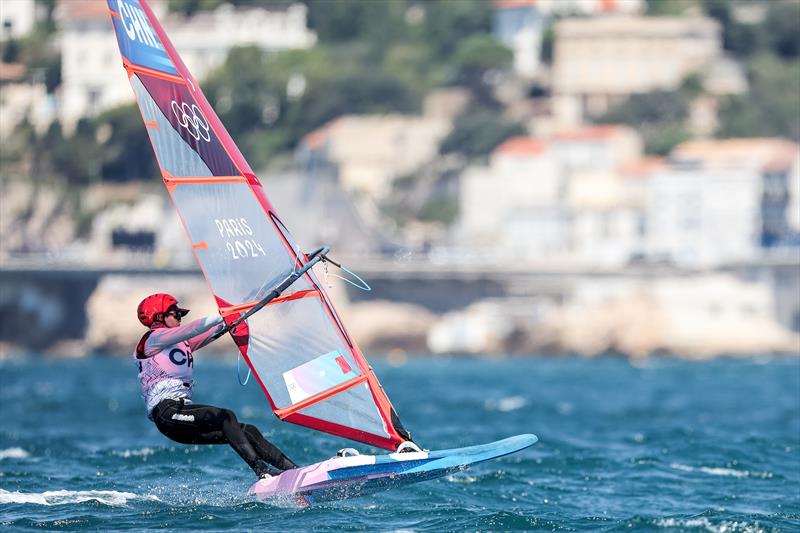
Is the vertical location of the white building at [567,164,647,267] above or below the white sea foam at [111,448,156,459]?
below

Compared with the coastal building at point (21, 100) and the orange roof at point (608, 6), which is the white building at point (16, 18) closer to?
the coastal building at point (21, 100)

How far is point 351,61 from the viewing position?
440 feet

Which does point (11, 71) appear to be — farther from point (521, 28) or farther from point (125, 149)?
point (521, 28)

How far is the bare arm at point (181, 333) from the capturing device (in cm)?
1527

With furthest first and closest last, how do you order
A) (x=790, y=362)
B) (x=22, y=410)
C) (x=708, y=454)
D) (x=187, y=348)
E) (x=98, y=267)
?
(x=98, y=267) → (x=790, y=362) → (x=22, y=410) → (x=708, y=454) → (x=187, y=348)

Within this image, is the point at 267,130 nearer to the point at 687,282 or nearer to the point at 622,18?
the point at 622,18

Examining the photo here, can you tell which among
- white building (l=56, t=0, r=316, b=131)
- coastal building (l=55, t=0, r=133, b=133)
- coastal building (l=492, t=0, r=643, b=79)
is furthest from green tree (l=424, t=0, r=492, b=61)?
coastal building (l=55, t=0, r=133, b=133)

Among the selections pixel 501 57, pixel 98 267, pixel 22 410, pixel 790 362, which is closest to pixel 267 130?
pixel 501 57

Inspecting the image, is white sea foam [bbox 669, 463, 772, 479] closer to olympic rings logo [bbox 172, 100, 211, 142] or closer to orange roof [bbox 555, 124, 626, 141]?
olympic rings logo [bbox 172, 100, 211, 142]

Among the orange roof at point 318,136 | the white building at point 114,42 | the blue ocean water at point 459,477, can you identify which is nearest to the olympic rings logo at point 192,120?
the blue ocean water at point 459,477

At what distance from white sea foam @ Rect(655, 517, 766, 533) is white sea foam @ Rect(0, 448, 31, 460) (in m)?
8.11

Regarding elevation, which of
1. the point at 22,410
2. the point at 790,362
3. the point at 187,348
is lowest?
the point at 790,362

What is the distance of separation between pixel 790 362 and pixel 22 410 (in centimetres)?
4428

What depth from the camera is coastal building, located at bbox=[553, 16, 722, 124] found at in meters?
128
